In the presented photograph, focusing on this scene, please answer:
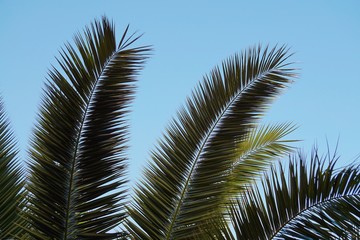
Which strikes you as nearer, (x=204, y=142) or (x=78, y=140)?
(x=78, y=140)

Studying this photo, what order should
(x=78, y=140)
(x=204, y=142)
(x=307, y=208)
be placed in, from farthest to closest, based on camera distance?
1. (x=204, y=142)
2. (x=78, y=140)
3. (x=307, y=208)

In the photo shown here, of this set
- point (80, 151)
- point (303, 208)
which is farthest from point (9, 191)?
point (303, 208)

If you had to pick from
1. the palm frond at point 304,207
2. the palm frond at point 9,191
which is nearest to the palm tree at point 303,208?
the palm frond at point 304,207

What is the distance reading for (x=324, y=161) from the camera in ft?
14.3

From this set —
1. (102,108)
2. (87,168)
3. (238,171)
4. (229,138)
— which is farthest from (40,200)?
(238,171)

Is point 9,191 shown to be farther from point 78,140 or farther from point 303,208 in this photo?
point 303,208

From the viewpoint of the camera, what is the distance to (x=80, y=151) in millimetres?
5328

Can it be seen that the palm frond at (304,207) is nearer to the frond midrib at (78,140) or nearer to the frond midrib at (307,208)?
the frond midrib at (307,208)

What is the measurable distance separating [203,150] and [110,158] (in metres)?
0.88

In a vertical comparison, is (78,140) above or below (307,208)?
above

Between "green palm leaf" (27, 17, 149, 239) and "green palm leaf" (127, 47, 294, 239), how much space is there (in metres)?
0.32

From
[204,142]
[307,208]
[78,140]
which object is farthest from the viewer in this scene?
[204,142]

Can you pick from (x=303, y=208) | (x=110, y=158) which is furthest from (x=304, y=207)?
(x=110, y=158)

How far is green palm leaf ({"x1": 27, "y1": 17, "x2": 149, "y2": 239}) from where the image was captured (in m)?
5.23
